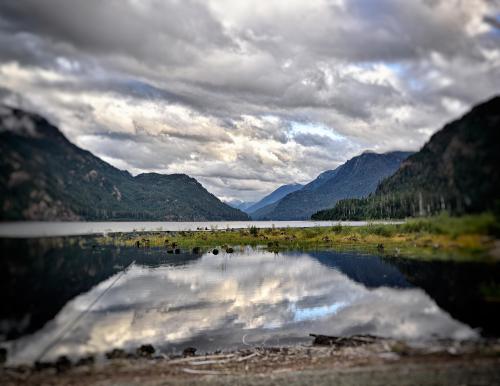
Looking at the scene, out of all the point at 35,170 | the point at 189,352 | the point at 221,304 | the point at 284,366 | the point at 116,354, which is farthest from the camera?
the point at 221,304

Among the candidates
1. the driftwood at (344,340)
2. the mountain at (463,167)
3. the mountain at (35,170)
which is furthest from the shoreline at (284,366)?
the mountain at (35,170)

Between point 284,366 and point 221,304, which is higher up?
point 284,366

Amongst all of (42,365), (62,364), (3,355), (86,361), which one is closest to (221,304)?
(86,361)

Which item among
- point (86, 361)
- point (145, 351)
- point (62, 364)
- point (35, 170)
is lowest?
point (145, 351)

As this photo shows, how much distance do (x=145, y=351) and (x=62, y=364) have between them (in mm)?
5477

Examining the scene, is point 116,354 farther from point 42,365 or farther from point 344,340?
point 344,340

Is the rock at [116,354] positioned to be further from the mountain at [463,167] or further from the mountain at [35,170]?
the mountain at [463,167]

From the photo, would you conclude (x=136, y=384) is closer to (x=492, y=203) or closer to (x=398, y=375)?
(x=398, y=375)

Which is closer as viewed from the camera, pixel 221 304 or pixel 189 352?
pixel 189 352

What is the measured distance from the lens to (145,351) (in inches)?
1093

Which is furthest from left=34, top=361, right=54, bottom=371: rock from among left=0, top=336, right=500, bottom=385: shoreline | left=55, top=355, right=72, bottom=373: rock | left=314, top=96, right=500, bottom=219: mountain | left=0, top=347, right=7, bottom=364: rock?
left=314, top=96, right=500, bottom=219: mountain

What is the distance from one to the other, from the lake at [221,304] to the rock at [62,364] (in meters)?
1.08

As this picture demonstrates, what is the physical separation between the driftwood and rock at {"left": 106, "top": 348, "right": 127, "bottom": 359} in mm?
13811

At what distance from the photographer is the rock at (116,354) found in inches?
1036
